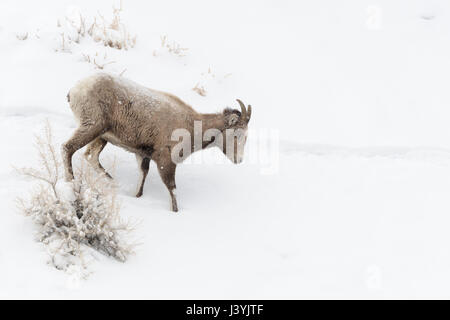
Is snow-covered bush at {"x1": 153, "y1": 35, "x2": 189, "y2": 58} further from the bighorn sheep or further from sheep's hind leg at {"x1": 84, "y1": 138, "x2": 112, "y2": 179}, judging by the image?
sheep's hind leg at {"x1": 84, "y1": 138, "x2": 112, "y2": 179}

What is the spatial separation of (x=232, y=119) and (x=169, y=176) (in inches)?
44.0

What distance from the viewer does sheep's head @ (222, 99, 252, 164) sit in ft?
22.4

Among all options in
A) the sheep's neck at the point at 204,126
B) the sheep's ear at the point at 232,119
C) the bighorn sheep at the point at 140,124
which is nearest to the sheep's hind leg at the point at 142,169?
the bighorn sheep at the point at 140,124

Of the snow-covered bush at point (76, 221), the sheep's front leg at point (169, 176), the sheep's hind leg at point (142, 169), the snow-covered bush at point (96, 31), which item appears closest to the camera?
the snow-covered bush at point (76, 221)

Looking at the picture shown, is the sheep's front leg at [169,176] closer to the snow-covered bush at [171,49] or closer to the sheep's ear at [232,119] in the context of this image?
the sheep's ear at [232,119]

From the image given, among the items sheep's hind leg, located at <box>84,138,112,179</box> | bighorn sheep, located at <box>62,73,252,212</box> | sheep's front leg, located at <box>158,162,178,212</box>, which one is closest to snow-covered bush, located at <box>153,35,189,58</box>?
bighorn sheep, located at <box>62,73,252,212</box>

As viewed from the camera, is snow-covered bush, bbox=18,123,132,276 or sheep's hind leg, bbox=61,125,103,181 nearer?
snow-covered bush, bbox=18,123,132,276

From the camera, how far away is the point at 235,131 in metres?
6.90

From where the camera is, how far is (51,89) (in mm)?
8156

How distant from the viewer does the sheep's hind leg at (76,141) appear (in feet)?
20.1

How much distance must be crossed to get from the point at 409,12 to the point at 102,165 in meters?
7.63

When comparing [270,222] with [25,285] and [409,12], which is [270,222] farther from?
[409,12]

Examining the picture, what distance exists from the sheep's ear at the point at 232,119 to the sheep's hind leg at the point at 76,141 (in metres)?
1.66

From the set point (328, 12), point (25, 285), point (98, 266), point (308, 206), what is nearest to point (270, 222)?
point (308, 206)
